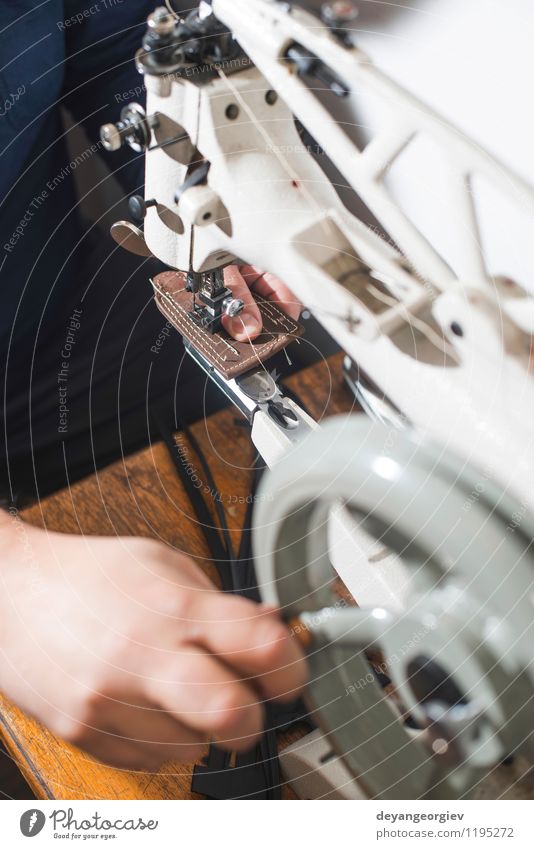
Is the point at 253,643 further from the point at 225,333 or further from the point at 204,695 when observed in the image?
the point at 225,333

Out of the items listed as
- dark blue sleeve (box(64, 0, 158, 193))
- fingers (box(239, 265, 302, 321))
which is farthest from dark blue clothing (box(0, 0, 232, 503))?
fingers (box(239, 265, 302, 321))

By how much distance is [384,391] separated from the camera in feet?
1.42

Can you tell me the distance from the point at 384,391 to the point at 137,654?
22 cm

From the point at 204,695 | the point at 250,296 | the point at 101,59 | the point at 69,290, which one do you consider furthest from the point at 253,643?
the point at 101,59

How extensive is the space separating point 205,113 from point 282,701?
36 cm

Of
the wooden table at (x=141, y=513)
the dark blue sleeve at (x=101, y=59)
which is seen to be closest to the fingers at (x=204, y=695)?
the wooden table at (x=141, y=513)

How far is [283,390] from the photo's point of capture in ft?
1.85

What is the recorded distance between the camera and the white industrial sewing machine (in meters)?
0.37

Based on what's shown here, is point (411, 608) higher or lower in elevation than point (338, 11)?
lower

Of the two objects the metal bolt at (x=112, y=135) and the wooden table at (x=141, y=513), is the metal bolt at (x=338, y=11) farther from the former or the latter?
the wooden table at (x=141, y=513)

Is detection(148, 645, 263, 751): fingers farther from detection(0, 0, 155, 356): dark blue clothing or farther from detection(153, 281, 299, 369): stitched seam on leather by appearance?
detection(0, 0, 155, 356): dark blue clothing

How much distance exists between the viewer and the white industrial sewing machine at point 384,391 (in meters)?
0.37

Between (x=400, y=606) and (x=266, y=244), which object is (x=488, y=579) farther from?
(x=266, y=244)
